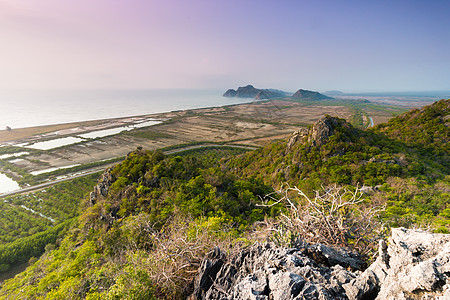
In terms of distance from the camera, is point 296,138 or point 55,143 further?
point 55,143

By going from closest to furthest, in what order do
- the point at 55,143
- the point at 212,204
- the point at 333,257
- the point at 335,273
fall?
the point at 335,273, the point at 333,257, the point at 212,204, the point at 55,143

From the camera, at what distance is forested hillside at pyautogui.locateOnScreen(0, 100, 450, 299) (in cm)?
532

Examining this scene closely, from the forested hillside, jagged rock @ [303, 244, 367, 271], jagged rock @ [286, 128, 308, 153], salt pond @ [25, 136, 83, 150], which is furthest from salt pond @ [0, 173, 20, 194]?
jagged rock @ [303, 244, 367, 271]

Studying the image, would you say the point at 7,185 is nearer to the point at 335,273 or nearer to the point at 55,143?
the point at 55,143

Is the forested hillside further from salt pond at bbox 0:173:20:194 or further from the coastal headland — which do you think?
the coastal headland

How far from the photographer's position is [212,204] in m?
12.3

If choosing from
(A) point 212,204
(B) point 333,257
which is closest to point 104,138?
(A) point 212,204

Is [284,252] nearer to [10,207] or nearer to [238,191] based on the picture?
[238,191]

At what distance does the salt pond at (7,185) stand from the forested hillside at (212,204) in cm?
2931

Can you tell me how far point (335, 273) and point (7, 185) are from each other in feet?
200

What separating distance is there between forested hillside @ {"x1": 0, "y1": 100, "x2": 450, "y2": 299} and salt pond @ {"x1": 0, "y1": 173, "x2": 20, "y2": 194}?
2931 cm

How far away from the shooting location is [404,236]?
329cm

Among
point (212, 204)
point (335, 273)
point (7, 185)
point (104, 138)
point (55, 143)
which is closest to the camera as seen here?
point (335, 273)

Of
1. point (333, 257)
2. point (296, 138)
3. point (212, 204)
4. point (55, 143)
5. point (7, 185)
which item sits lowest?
point (7, 185)
